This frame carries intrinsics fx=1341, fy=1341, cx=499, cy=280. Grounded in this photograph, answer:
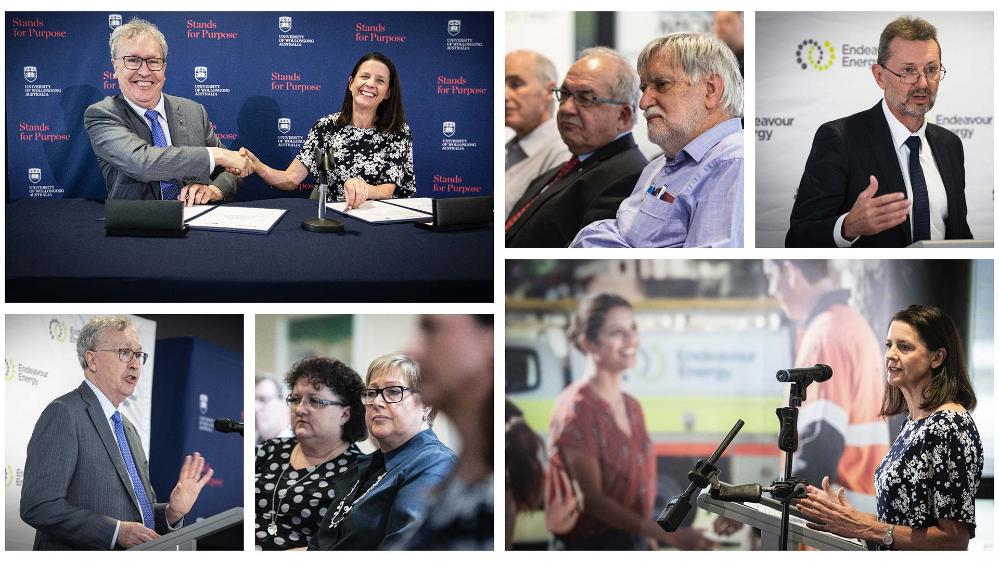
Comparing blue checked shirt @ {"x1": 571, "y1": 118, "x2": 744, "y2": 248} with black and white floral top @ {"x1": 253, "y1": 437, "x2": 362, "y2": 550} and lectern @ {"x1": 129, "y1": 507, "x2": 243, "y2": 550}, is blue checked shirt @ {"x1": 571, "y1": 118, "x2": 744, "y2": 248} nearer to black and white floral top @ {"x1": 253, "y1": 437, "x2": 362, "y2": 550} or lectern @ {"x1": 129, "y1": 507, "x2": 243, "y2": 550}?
black and white floral top @ {"x1": 253, "y1": 437, "x2": 362, "y2": 550}

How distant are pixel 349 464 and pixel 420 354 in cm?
50

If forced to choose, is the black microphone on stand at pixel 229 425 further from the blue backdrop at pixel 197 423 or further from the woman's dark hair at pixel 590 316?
the woman's dark hair at pixel 590 316

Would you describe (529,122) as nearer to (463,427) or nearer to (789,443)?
(463,427)

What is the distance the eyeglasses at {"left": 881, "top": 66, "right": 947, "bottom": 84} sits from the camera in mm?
5133

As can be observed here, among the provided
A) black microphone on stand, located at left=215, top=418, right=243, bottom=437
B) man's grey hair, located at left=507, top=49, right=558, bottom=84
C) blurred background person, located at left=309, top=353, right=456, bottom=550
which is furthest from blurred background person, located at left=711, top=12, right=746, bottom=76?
black microphone on stand, located at left=215, top=418, right=243, bottom=437

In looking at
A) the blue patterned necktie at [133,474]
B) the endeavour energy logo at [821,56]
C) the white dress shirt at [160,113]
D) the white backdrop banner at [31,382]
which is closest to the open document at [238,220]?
the white dress shirt at [160,113]

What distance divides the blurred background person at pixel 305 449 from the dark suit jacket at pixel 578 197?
865 millimetres

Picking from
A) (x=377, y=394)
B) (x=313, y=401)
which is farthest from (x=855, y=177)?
(x=313, y=401)

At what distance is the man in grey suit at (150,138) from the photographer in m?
5.04

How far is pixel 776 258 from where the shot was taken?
Result: 16.9 ft

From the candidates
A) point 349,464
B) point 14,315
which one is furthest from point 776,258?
point 14,315

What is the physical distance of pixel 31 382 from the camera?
511 cm

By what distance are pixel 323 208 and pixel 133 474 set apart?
1262 mm

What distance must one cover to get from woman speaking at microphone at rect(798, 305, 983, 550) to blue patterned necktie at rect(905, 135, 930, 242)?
290mm
